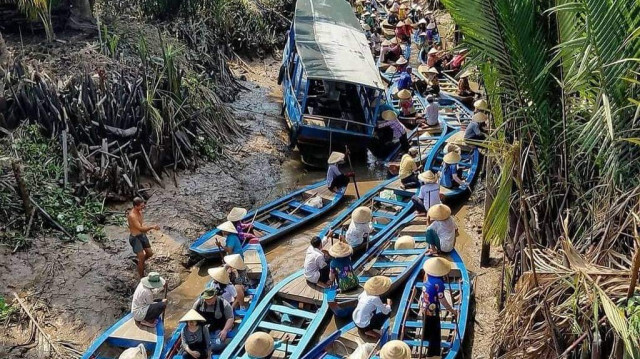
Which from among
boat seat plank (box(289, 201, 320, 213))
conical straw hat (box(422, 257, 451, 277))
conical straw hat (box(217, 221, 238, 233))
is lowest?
boat seat plank (box(289, 201, 320, 213))

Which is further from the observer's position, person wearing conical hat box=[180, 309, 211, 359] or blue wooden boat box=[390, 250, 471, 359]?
blue wooden boat box=[390, 250, 471, 359]

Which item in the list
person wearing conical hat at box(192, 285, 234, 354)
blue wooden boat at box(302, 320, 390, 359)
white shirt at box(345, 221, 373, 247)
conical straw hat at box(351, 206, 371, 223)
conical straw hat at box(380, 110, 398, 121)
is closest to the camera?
blue wooden boat at box(302, 320, 390, 359)

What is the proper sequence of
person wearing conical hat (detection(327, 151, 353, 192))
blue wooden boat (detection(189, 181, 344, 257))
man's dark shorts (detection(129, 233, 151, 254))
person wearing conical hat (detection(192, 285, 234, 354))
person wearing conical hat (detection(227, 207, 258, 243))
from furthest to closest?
person wearing conical hat (detection(327, 151, 353, 192)) → blue wooden boat (detection(189, 181, 344, 257)) → person wearing conical hat (detection(227, 207, 258, 243)) → man's dark shorts (detection(129, 233, 151, 254)) → person wearing conical hat (detection(192, 285, 234, 354))

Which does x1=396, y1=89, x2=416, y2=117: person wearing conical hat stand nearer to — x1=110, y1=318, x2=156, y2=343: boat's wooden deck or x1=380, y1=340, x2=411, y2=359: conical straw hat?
x1=110, y1=318, x2=156, y2=343: boat's wooden deck

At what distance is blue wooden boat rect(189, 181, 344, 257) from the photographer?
1059 cm

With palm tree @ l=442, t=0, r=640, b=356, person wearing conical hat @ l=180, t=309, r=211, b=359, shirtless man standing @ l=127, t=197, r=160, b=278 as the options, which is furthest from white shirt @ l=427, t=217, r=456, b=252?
shirtless man standing @ l=127, t=197, r=160, b=278

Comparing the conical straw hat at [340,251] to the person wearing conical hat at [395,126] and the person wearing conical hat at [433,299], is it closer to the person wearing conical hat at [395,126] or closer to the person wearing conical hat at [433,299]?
the person wearing conical hat at [433,299]

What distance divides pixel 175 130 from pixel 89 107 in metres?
1.70

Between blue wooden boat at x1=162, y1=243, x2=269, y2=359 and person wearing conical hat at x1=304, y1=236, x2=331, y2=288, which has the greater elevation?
person wearing conical hat at x1=304, y1=236, x2=331, y2=288

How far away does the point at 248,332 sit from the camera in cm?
814

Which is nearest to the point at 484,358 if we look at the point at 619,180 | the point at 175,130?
the point at 619,180

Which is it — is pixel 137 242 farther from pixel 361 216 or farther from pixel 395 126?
pixel 395 126

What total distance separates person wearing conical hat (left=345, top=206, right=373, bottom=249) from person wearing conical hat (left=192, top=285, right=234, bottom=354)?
2.60 metres

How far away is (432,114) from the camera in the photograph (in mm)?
15227
